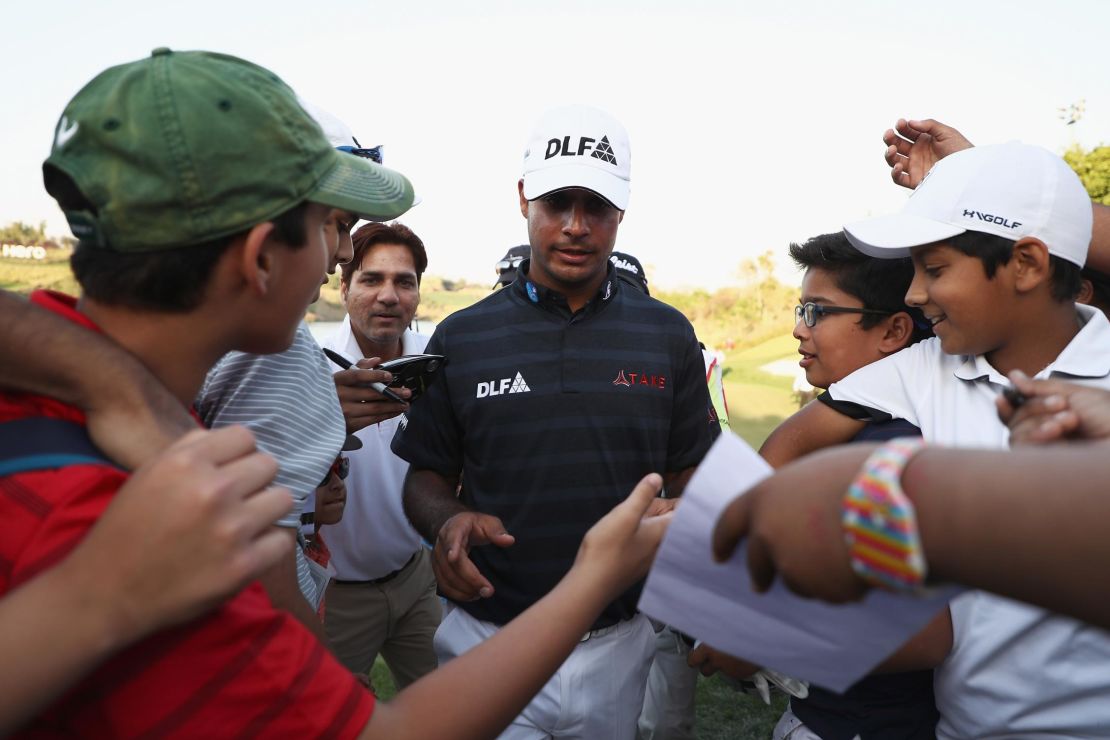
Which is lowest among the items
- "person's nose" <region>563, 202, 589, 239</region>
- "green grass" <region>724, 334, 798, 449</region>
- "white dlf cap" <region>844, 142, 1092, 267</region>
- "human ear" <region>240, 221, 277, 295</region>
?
"green grass" <region>724, 334, 798, 449</region>

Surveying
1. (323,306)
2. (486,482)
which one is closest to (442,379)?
(486,482)

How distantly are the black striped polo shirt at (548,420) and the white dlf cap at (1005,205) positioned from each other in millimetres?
909

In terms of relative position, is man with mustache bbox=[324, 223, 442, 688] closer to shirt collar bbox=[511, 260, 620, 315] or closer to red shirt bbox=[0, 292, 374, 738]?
shirt collar bbox=[511, 260, 620, 315]

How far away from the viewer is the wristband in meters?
0.83

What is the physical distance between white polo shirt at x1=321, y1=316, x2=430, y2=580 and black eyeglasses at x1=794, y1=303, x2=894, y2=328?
203 cm

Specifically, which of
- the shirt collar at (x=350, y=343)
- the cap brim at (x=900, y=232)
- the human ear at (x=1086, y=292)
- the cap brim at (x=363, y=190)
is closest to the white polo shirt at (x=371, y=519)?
the shirt collar at (x=350, y=343)

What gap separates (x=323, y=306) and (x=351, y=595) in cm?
345

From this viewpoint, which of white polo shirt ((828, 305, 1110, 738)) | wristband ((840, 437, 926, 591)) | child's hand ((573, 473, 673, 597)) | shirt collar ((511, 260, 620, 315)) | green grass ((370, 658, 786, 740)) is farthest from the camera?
green grass ((370, 658, 786, 740))

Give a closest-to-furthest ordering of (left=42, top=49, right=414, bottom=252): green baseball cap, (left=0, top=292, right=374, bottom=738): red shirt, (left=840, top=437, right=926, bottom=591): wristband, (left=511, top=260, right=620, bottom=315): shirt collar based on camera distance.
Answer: (left=840, top=437, right=926, bottom=591): wristband < (left=0, top=292, right=374, bottom=738): red shirt < (left=42, top=49, right=414, bottom=252): green baseball cap < (left=511, top=260, right=620, bottom=315): shirt collar

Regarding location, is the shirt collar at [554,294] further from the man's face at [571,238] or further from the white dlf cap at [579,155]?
the white dlf cap at [579,155]

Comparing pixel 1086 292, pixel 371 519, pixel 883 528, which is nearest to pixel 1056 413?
pixel 883 528

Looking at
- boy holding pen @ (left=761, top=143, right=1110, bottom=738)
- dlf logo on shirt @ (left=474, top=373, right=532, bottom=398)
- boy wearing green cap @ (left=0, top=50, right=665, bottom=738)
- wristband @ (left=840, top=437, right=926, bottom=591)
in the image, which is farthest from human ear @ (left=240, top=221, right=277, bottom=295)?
boy holding pen @ (left=761, top=143, right=1110, bottom=738)

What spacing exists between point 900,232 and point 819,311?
868 mm

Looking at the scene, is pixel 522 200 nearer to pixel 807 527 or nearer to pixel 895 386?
pixel 895 386
